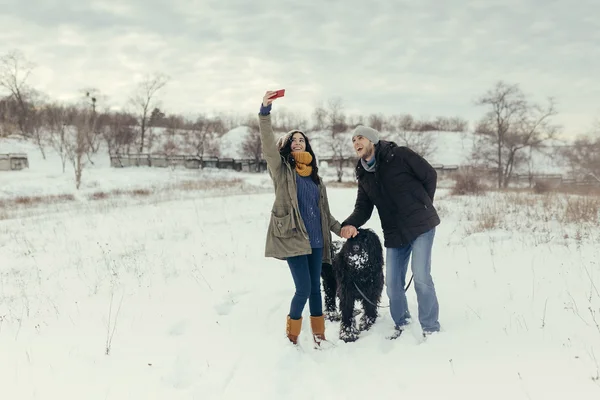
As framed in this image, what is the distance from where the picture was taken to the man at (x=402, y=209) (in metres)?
3.21

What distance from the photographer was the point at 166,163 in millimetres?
38594

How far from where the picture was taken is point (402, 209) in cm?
324

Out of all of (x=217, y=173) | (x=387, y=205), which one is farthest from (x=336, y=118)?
(x=387, y=205)

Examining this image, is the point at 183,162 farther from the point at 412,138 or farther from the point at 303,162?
the point at 303,162

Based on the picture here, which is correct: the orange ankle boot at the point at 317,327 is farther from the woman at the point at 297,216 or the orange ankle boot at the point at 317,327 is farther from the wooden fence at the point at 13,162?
the wooden fence at the point at 13,162

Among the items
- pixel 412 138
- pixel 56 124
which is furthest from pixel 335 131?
pixel 56 124

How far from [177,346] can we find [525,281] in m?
4.15

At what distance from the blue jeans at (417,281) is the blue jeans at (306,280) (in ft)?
2.26

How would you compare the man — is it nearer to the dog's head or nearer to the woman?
the dog's head

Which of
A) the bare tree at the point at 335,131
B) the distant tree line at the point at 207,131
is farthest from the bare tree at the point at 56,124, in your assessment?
the bare tree at the point at 335,131

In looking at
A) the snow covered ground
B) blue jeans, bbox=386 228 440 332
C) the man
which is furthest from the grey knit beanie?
the snow covered ground

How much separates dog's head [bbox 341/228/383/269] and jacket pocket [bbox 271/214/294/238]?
0.75 m

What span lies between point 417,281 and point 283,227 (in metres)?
1.32

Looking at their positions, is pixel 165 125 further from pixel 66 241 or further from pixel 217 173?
pixel 66 241
